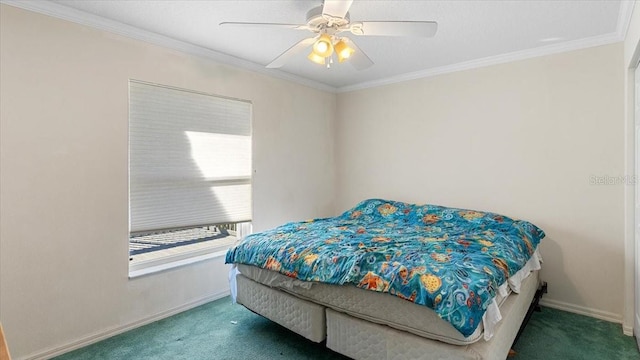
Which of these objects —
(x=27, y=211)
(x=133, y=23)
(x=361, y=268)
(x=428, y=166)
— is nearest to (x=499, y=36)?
(x=428, y=166)

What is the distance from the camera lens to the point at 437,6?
7.29 ft

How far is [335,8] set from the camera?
1793 mm

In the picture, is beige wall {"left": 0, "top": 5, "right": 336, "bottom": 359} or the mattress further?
beige wall {"left": 0, "top": 5, "right": 336, "bottom": 359}

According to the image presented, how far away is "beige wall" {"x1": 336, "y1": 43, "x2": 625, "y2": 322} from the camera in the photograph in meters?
2.74

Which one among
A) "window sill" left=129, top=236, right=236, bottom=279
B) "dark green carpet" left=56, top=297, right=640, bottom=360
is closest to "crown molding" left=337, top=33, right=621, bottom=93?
"dark green carpet" left=56, top=297, right=640, bottom=360

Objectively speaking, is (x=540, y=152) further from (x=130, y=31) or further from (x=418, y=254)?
(x=130, y=31)

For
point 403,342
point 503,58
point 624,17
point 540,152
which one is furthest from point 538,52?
point 403,342

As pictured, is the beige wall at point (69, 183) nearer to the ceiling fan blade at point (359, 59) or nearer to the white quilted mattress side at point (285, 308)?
the white quilted mattress side at point (285, 308)

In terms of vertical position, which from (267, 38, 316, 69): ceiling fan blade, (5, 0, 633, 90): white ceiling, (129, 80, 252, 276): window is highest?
(5, 0, 633, 90): white ceiling

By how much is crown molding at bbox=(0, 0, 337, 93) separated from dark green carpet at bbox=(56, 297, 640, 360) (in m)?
2.34

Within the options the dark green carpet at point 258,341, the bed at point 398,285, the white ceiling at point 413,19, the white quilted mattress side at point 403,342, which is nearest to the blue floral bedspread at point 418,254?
the bed at point 398,285

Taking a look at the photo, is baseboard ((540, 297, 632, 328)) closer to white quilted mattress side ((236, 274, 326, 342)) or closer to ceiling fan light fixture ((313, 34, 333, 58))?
white quilted mattress side ((236, 274, 326, 342))

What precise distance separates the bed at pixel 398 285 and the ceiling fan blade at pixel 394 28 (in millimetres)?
1383

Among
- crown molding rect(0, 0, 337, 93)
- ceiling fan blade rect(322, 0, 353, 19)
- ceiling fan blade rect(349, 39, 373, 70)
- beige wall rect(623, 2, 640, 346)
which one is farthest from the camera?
beige wall rect(623, 2, 640, 346)
